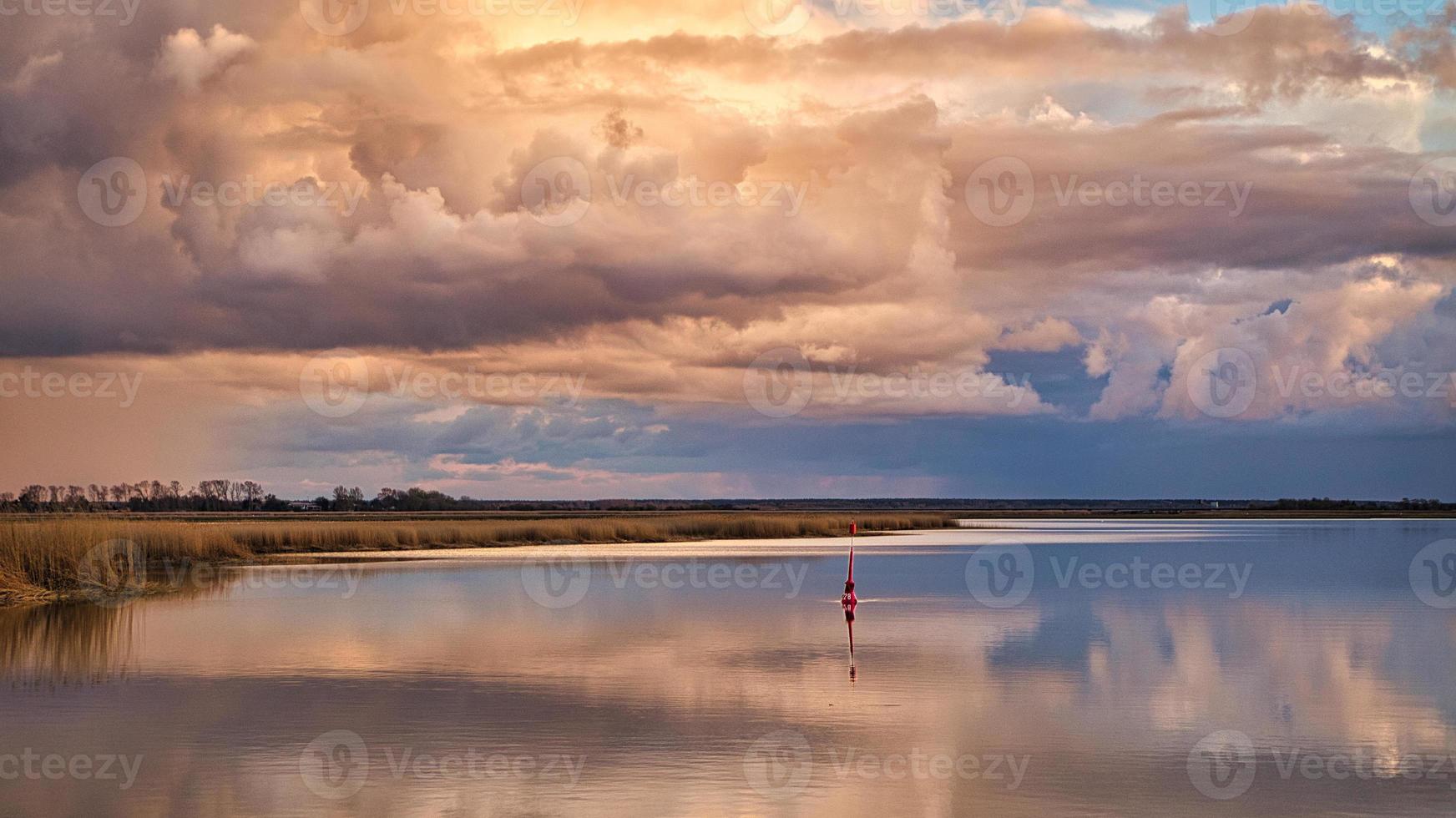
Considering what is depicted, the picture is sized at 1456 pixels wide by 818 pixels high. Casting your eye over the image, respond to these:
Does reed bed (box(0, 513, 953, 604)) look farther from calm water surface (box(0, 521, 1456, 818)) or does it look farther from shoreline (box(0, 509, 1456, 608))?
calm water surface (box(0, 521, 1456, 818))

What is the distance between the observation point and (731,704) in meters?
17.1

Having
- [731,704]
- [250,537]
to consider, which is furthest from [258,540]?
[731,704]

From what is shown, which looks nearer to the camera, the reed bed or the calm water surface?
the calm water surface

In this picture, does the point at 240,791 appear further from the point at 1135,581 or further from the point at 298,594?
the point at 1135,581

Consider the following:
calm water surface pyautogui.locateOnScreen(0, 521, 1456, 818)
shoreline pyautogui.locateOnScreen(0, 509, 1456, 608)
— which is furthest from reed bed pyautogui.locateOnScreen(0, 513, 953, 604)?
calm water surface pyautogui.locateOnScreen(0, 521, 1456, 818)

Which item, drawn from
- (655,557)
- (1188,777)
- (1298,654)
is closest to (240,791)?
(1188,777)

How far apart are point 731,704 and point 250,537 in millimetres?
47141

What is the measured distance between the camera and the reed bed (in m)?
34.6

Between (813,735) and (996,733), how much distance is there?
6.61 feet

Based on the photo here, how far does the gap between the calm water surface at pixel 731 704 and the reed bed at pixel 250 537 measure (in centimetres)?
286

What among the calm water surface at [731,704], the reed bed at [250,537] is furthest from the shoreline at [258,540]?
the calm water surface at [731,704]

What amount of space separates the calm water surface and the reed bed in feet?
9.38

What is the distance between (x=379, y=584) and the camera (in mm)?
39312

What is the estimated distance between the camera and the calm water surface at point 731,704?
12.2m
